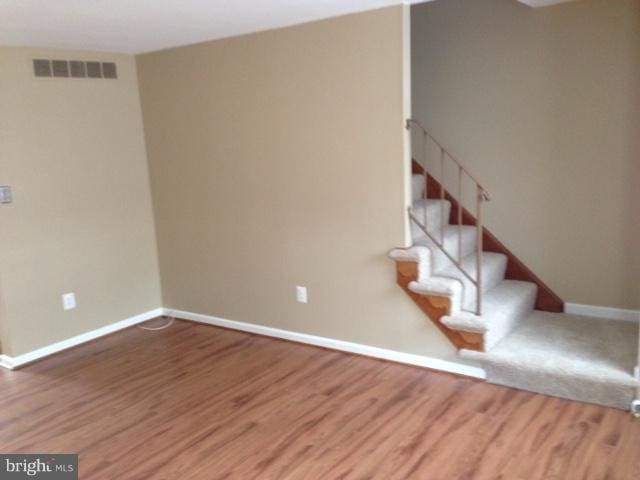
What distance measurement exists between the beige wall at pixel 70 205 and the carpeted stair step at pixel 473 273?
2416 millimetres

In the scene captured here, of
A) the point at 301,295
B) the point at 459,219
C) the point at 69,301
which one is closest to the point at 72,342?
the point at 69,301

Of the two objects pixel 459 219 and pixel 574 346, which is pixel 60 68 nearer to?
pixel 459 219

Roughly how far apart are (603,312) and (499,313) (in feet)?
2.76

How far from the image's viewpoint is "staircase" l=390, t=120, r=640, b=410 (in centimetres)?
300

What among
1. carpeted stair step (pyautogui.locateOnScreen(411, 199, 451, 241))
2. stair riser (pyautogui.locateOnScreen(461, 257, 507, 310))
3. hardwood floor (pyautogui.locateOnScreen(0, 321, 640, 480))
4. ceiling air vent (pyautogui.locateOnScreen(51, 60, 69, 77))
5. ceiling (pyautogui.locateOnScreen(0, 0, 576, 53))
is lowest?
hardwood floor (pyautogui.locateOnScreen(0, 321, 640, 480))

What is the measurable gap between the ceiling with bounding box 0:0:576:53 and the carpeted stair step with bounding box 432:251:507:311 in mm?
1598

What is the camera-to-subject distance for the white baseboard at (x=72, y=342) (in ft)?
12.7

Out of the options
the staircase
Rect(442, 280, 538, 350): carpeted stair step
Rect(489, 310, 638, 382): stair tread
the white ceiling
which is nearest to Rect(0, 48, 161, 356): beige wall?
the white ceiling

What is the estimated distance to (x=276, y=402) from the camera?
10.4ft

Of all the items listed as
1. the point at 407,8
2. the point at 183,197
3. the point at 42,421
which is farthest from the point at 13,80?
the point at 407,8

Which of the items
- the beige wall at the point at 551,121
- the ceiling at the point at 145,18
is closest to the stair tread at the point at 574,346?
the beige wall at the point at 551,121

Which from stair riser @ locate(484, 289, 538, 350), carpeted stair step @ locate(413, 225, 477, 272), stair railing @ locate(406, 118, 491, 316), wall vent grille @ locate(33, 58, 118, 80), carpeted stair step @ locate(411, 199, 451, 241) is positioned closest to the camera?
stair railing @ locate(406, 118, 491, 316)

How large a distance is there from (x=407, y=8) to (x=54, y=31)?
2.03 m

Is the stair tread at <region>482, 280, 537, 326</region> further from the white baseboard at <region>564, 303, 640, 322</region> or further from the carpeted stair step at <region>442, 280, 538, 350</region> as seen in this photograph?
the white baseboard at <region>564, 303, 640, 322</region>
